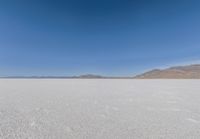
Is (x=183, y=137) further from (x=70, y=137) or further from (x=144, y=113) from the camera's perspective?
(x=70, y=137)

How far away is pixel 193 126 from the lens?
86.8 inches

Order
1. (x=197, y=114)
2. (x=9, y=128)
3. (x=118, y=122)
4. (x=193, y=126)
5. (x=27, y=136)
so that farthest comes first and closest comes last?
(x=197, y=114)
(x=118, y=122)
(x=193, y=126)
(x=9, y=128)
(x=27, y=136)

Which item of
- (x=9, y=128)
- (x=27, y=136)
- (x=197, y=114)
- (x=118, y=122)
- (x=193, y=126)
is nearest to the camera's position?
(x=27, y=136)

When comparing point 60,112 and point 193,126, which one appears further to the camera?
point 60,112

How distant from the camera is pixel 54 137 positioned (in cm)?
183

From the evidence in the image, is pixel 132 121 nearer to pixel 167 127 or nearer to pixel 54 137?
pixel 167 127

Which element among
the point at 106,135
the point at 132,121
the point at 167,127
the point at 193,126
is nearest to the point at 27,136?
the point at 106,135

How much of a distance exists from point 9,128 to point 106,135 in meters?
1.29

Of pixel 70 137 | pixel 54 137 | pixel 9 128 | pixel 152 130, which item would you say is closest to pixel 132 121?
pixel 152 130

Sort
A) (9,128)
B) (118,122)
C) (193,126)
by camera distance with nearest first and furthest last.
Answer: (9,128), (193,126), (118,122)

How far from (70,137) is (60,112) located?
1194 mm

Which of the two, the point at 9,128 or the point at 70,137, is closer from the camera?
the point at 70,137

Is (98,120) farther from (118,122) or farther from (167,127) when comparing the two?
(167,127)

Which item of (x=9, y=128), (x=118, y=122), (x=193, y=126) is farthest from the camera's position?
(x=118, y=122)
